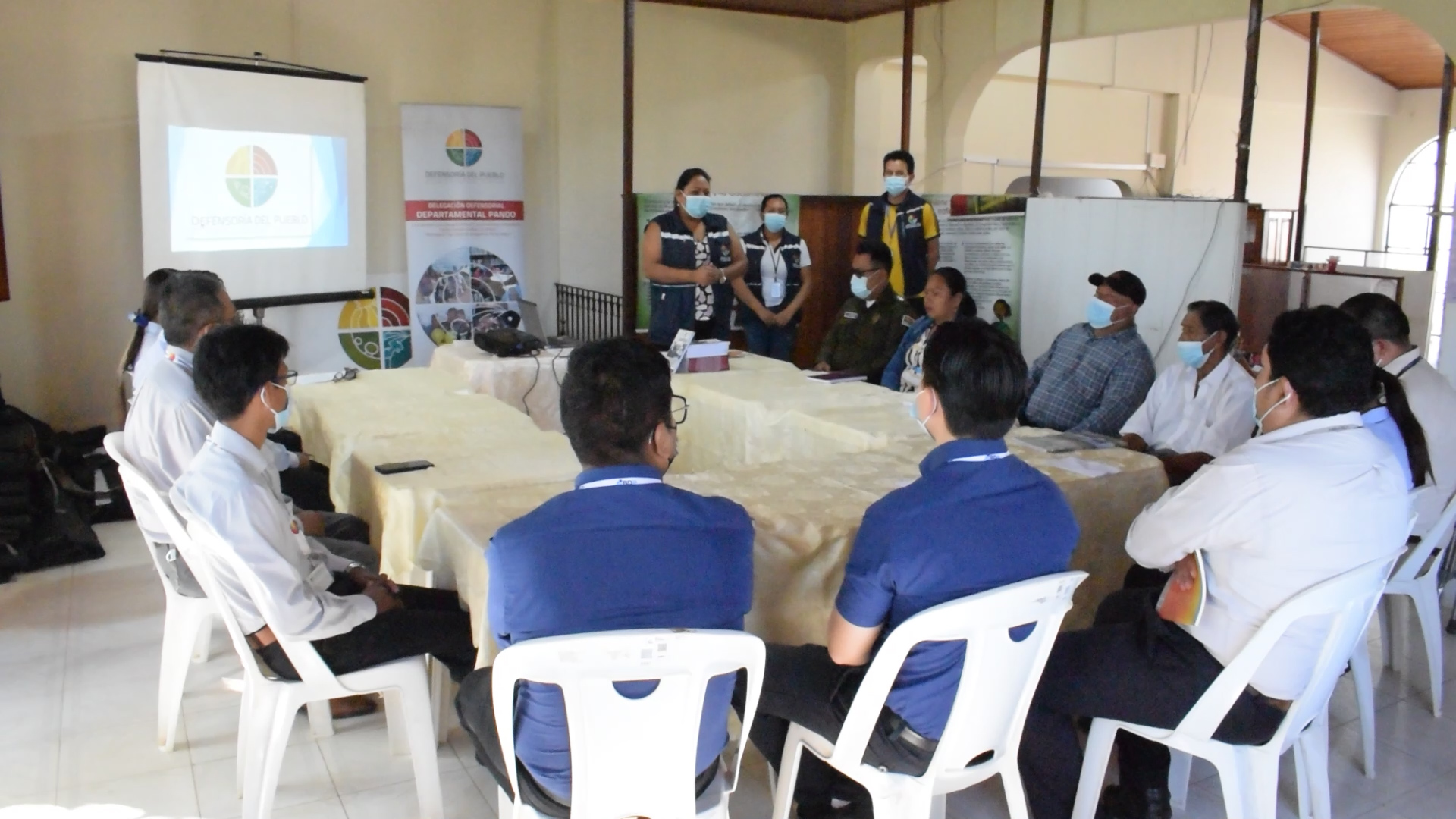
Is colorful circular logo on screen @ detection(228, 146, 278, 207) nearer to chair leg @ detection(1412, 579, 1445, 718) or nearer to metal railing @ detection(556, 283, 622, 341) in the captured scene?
metal railing @ detection(556, 283, 622, 341)

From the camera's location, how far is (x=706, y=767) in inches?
68.3

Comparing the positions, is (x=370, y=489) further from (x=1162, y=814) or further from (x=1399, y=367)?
(x=1399, y=367)

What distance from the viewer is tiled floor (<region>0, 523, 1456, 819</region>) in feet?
7.88

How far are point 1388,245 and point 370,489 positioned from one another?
14034mm

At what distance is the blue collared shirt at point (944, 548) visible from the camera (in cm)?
170

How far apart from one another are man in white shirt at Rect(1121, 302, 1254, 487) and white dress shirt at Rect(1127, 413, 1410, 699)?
1.13 metres

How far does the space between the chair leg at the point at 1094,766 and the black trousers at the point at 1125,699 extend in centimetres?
4

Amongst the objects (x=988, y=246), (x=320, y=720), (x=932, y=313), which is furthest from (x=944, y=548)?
(x=988, y=246)

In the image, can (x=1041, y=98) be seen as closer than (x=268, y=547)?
No

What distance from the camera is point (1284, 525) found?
188 cm

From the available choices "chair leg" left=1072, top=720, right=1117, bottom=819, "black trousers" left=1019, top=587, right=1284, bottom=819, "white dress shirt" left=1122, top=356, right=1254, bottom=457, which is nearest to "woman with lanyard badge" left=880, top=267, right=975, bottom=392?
"white dress shirt" left=1122, top=356, right=1254, bottom=457

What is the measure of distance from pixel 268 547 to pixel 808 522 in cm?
104

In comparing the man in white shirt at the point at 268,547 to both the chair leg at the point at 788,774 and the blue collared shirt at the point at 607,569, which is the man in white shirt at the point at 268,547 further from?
the chair leg at the point at 788,774

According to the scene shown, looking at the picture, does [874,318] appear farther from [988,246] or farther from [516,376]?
[988,246]
